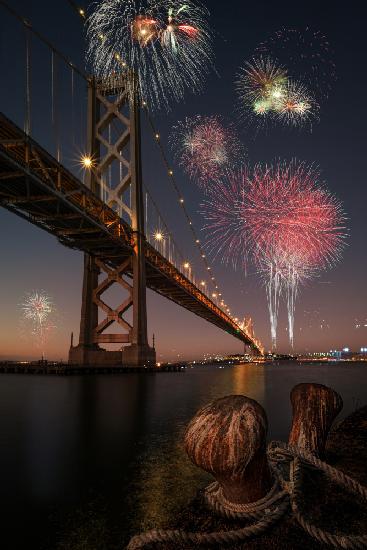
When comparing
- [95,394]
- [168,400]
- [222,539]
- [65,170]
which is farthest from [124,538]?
[65,170]

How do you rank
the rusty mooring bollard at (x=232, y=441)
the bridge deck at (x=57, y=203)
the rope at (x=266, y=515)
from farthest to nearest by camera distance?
1. the bridge deck at (x=57, y=203)
2. the rusty mooring bollard at (x=232, y=441)
3. the rope at (x=266, y=515)

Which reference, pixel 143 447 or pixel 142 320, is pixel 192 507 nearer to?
pixel 143 447

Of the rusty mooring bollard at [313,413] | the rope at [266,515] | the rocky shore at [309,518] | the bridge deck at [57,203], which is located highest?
the bridge deck at [57,203]

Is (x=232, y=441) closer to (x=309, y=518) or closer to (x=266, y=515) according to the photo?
(x=266, y=515)

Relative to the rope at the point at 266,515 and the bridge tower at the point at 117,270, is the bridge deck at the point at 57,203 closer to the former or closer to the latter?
the bridge tower at the point at 117,270

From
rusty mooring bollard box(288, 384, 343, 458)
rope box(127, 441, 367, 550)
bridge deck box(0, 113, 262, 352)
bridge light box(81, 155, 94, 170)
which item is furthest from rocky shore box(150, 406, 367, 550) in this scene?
bridge light box(81, 155, 94, 170)

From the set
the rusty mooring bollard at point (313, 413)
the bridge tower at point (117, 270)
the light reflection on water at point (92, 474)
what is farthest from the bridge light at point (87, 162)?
the rusty mooring bollard at point (313, 413)
